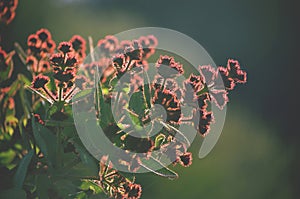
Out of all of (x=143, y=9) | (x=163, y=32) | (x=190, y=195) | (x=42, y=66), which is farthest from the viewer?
(x=143, y=9)

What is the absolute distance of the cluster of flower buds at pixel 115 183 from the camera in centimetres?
46

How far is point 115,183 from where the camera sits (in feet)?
1.55

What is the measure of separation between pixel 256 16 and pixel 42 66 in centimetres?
145

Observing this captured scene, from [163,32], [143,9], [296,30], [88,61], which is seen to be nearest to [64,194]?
[88,61]

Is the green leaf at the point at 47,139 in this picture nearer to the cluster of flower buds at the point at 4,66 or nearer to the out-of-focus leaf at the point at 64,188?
the out-of-focus leaf at the point at 64,188

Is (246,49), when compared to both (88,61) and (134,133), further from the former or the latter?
(134,133)

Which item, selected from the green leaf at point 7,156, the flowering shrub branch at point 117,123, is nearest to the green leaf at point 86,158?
the flowering shrub branch at point 117,123

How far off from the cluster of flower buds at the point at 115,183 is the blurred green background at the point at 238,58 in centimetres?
2

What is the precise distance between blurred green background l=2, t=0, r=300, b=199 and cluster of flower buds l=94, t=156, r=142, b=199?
0.02m

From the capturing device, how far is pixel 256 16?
193 cm

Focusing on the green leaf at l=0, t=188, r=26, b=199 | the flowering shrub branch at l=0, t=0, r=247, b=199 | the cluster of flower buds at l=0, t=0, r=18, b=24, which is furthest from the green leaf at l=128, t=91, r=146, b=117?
the cluster of flower buds at l=0, t=0, r=18, b=24

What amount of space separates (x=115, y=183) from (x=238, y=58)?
1275 mm

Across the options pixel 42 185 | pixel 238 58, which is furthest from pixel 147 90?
pixel 238 58

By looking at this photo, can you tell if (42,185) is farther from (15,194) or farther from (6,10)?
(6,10)
